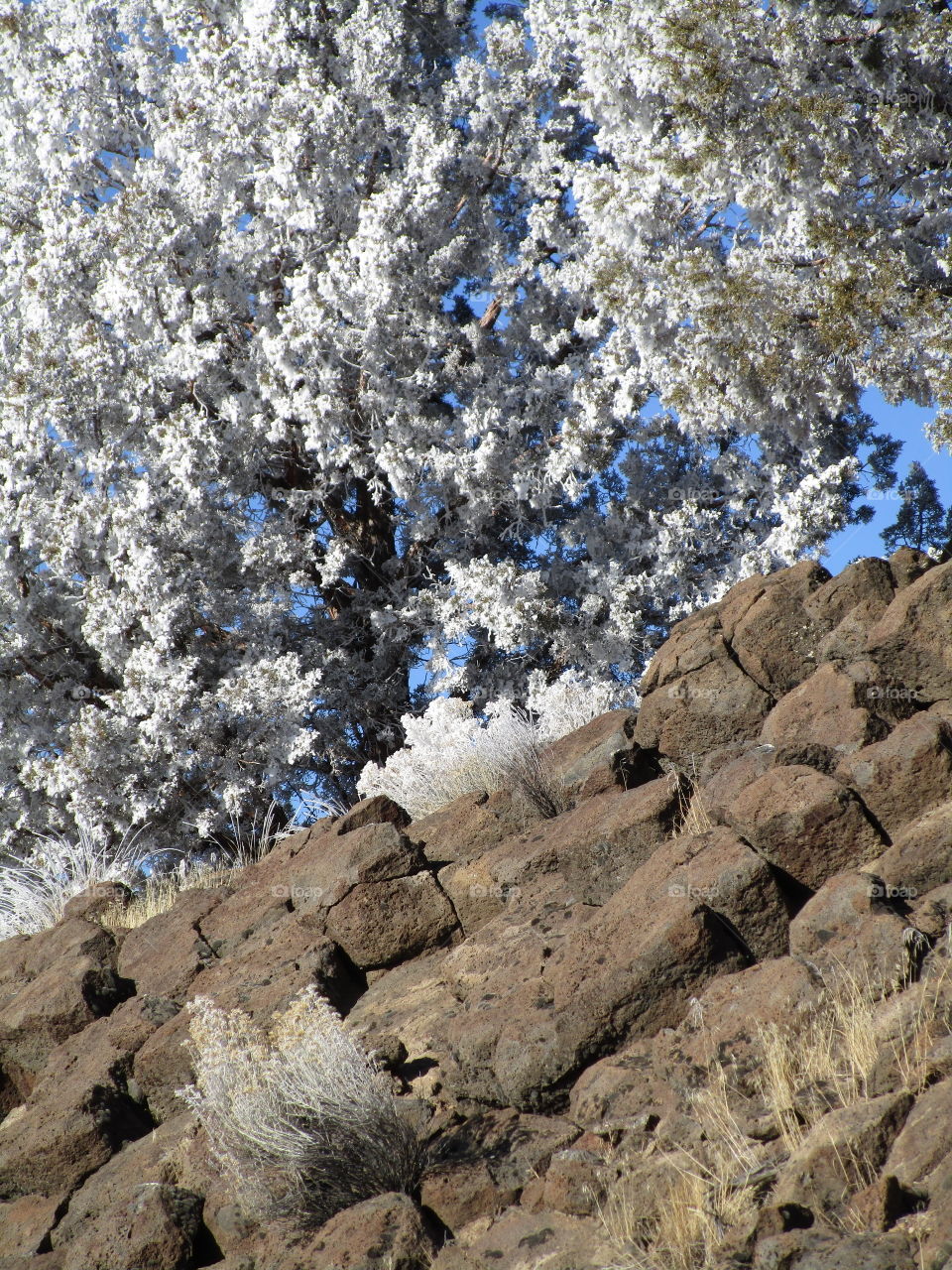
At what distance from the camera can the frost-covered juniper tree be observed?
40.6 ft

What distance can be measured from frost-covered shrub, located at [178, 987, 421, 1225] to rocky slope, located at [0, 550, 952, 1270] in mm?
149

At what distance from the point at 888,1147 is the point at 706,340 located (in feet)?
27.7

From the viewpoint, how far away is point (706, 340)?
37.2ft

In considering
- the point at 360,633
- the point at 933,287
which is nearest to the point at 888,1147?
the point at 933,287

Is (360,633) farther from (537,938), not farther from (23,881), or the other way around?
(537,938)

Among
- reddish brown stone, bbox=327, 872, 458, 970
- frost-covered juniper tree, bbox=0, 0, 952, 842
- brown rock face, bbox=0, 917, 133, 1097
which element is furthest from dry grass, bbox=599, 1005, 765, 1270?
frost-covered juniper tree, bbox=0, 0, 952, 842

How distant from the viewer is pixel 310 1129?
5.61 metres

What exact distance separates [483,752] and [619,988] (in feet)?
15.3
